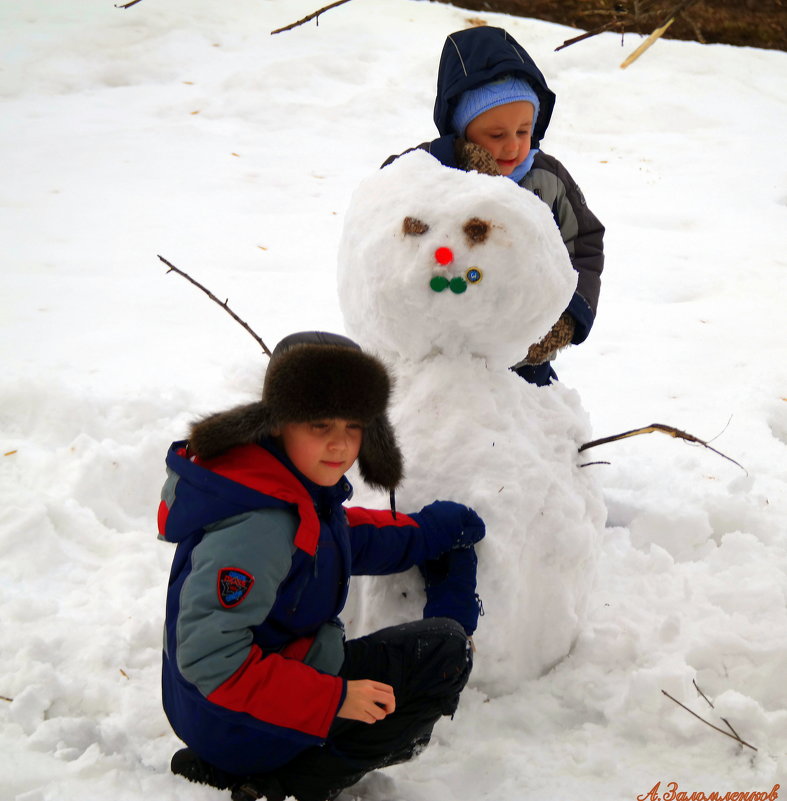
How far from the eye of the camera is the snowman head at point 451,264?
1.85 m

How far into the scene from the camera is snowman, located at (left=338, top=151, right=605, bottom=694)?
1862 millimetres

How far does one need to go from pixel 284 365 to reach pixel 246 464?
0.65 feet

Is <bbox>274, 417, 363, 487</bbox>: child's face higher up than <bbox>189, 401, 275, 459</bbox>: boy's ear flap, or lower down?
lower down

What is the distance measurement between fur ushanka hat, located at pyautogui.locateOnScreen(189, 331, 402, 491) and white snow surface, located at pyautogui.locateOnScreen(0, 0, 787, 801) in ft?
1.39

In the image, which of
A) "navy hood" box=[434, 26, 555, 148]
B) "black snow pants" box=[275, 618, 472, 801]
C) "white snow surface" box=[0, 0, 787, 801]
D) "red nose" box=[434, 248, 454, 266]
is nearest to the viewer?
"black snow pants" box=[275, 618, 472, 801]

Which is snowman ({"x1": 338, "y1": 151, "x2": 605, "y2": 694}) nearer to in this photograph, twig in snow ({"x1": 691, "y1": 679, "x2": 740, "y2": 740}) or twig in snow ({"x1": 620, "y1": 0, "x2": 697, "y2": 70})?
twig in snow ({"x1": 691, "y1": 679, "x2": 740, "y2": 740})

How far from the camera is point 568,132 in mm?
6797

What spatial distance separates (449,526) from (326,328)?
2305mm

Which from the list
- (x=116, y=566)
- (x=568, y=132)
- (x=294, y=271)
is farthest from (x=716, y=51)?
(x=116, y=566)

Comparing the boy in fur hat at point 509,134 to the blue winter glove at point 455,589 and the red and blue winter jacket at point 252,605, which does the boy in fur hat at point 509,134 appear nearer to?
the blue winter glove at point 455,589

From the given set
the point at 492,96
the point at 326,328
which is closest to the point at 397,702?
the point at 492,96

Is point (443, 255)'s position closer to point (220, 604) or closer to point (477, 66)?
point (477, 66)

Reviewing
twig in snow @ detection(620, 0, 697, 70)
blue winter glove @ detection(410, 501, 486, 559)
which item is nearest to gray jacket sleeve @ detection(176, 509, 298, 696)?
blue winter glove @ detection(410, 501, 486, 559)

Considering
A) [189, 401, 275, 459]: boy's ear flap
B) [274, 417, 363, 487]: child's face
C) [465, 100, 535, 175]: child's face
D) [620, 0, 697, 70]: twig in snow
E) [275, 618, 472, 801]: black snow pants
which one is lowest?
[275, 618, 472, 801]: black snow pants
